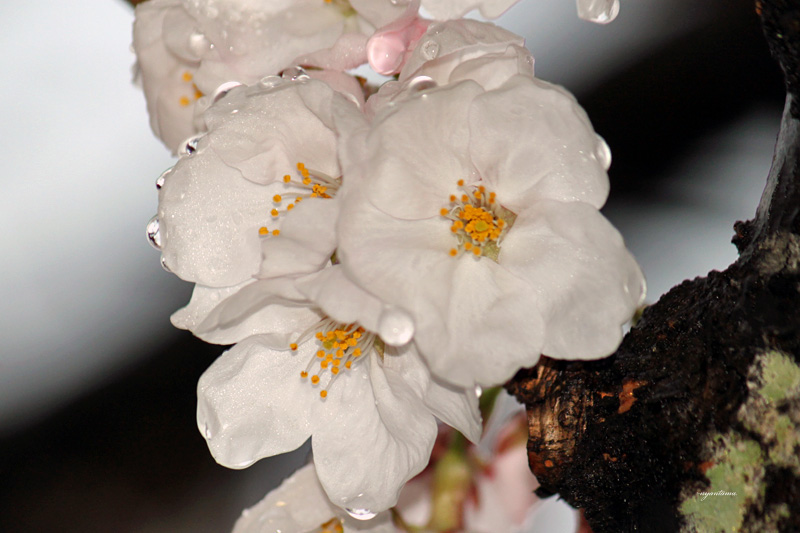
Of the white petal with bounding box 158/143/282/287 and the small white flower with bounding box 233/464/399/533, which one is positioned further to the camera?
the small white flower with bounding box 233/464/399/533

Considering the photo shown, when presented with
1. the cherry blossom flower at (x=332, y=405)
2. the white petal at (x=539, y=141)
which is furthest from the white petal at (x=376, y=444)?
the white petal at (x=539, y=141)

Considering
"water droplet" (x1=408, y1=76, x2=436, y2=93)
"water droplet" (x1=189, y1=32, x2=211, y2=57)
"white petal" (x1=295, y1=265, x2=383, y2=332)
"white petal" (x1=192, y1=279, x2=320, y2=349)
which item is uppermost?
"water droplet" (x1=408, y1=76, x2=436, y2=93)

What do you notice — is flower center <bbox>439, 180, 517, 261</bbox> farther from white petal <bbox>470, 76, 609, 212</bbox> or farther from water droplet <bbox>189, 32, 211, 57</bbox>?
water droplet <bbox>189, 32, 211, 57</bbox>

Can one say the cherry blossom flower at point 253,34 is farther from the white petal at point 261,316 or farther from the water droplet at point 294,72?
the white petal at point 261,316

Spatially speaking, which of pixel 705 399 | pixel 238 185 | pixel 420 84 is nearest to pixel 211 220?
pixel 238 185

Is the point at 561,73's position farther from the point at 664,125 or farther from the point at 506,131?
the point at 506,131

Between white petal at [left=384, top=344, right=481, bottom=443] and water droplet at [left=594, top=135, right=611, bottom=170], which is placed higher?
water droplet at [left=594, top=135, right=611, bottom=170]

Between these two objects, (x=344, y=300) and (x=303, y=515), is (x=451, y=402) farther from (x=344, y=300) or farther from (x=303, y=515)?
(x=303, y=515)

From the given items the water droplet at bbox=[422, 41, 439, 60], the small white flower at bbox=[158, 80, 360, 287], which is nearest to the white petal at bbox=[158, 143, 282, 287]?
the small white flower at bbox=[158, 80, 360, 287]
